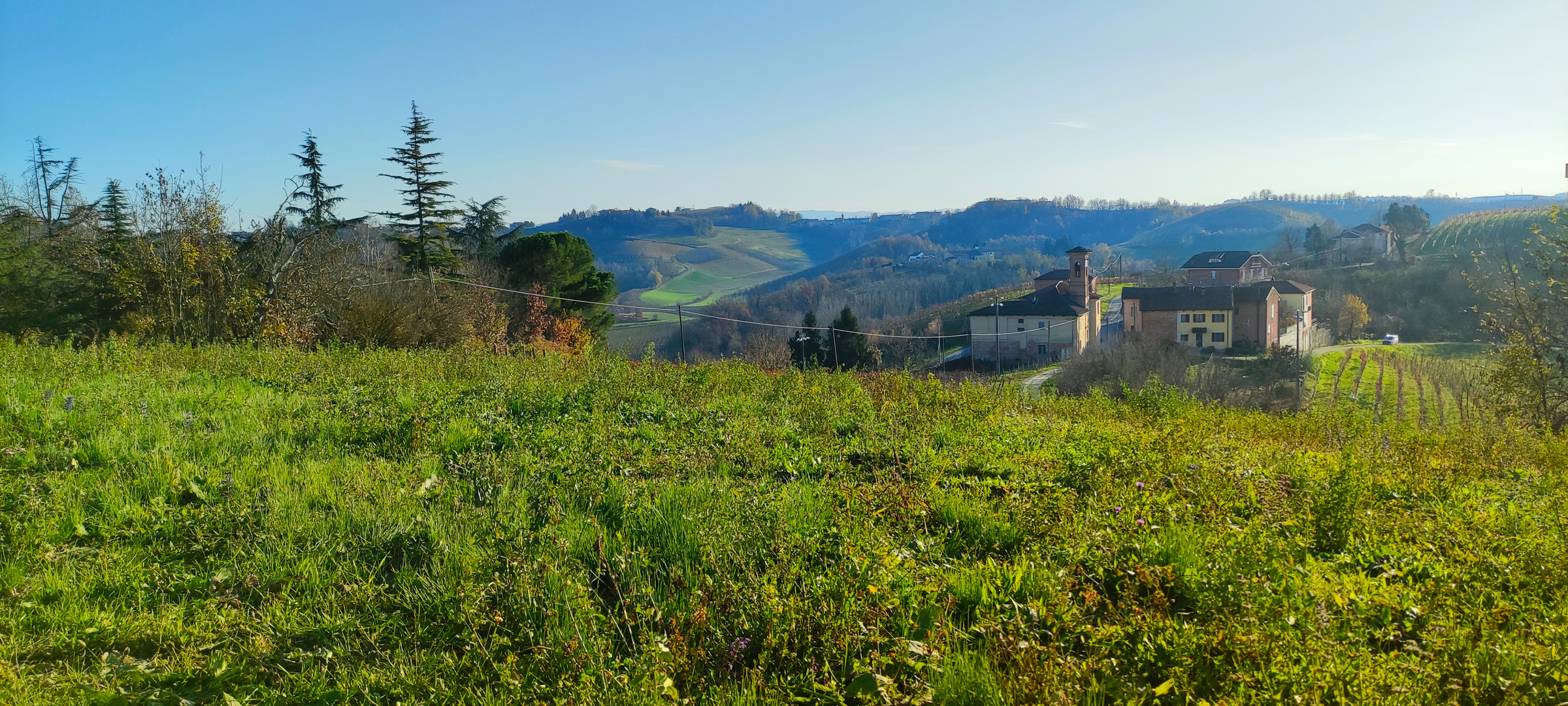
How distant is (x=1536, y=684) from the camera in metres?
2.38

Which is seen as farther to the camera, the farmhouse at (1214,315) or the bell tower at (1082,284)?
the bell tower at (1082,284)

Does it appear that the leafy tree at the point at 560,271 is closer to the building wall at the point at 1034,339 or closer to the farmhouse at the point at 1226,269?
the building wall at the point at 1034,339

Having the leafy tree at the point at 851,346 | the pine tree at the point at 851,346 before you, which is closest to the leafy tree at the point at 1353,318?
the leafy tree at the point at 851,346

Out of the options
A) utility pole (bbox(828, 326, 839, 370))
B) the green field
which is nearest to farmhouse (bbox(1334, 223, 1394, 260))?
the green field

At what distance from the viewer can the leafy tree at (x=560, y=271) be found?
32.7m

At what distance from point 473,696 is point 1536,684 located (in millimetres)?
3276

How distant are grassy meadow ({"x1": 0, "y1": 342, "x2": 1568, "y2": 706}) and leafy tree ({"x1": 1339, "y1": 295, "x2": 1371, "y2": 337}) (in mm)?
66628

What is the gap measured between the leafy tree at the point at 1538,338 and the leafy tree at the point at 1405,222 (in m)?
85.5

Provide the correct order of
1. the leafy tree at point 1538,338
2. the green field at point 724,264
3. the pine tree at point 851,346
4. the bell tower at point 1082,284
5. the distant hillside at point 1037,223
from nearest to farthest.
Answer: the leafy tree at point 1538,338 < the pine tree at point 851,346 < the bell tower at point 1082,284 < the green field at point 724,264 < the distant hillside at point 1037,223

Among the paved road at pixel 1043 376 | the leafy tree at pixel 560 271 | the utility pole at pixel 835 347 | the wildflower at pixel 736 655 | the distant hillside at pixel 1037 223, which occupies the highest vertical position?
the distant hillside at pixel 1037 223

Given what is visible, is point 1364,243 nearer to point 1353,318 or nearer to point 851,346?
point 1353,318

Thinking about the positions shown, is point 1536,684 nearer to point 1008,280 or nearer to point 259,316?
point 259,316

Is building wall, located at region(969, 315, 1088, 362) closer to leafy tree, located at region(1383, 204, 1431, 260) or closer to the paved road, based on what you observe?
the paved road

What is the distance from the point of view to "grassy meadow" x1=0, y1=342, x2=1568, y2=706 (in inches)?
101
